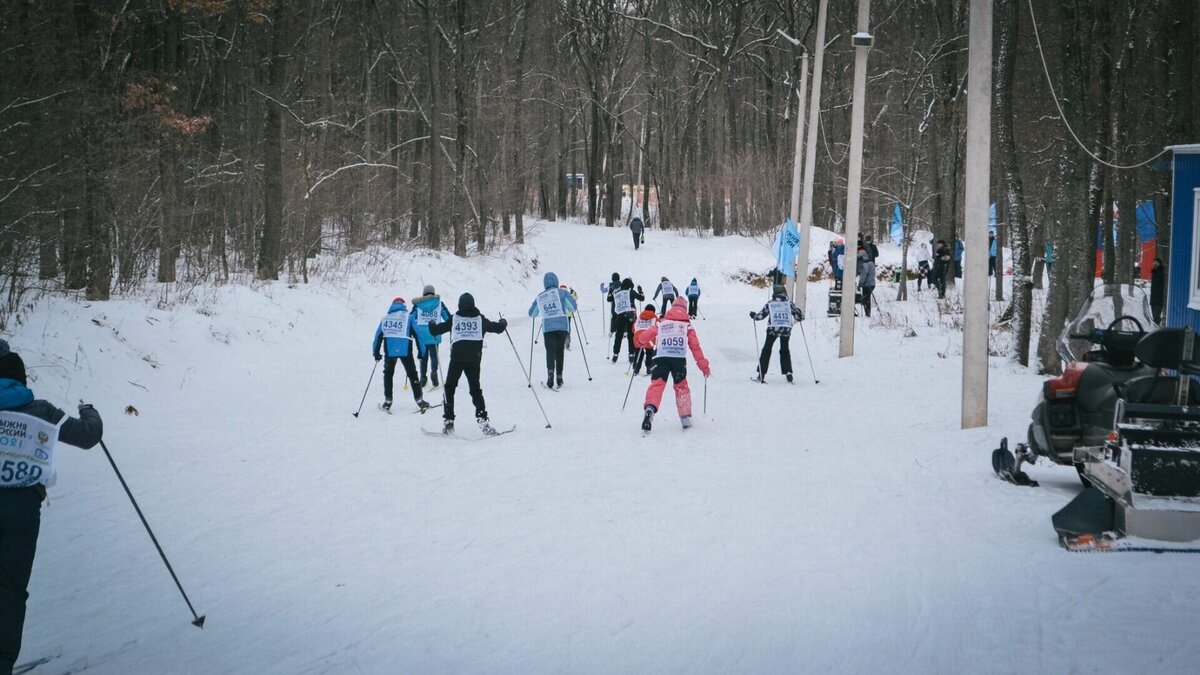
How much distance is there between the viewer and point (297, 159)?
27.9 meters

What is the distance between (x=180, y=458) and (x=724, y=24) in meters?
44.9

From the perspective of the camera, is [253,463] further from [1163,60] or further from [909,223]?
[909,223]

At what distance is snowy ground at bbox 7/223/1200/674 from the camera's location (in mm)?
5199

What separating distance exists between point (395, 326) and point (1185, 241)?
11308 mm

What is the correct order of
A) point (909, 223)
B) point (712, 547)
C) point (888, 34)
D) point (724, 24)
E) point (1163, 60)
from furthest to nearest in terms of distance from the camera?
1. point (724, 24)
2. point (888, 34)
3. point (909, 223)
4. point (1163, 60)
5. point (712, 547)

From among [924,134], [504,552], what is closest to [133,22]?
[504,552]

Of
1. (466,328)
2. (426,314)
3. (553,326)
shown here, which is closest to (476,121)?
(553,326)

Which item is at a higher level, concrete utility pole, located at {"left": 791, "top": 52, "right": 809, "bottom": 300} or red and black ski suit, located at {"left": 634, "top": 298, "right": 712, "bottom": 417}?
concrete utility pole, located at {"left": 791, "top": 52, "right": 809, "bottom": 300}

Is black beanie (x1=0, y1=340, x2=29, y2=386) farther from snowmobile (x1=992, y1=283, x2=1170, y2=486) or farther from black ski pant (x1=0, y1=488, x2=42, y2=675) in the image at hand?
snowmobile (x1=992, y1=283, x2=1170, y2=486)

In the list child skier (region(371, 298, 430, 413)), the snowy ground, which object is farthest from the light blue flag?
child skier (region(371, 298, 430, 413))

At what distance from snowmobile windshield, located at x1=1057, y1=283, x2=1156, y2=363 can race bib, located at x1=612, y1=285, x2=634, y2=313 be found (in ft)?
43.1

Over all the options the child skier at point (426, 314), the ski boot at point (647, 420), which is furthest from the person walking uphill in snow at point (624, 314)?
the ski boot at point (647, 420)

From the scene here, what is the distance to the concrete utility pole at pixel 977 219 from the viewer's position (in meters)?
11.1

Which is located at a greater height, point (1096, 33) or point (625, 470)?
point (1096, 33)
